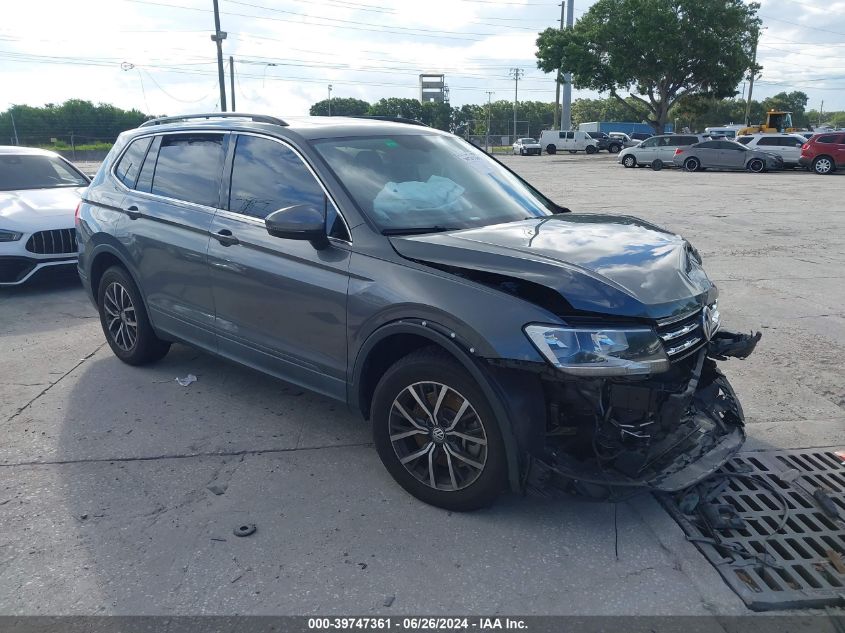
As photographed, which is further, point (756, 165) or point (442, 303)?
point (756, 165)

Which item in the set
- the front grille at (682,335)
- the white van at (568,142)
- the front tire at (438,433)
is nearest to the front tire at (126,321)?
the front tire at (438,433)

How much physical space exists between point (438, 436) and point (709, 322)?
1.50m

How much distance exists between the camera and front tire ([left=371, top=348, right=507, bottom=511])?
318cm

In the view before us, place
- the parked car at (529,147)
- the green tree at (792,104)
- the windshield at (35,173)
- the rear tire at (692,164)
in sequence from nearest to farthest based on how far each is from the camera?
the windshield at (35,173) < the rear tire at (692,164) < the parked car at (529,147) < the green tree at (792,104)

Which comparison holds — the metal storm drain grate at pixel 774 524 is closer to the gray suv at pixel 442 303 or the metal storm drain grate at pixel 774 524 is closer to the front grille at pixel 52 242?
the gray suv at pixel 442 303

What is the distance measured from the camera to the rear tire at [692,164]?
30734 mm

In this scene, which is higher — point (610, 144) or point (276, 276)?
point (610, 144)

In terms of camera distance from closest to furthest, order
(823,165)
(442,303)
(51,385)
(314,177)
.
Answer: (442,303) < (314,177) < (51,385) < (823,165)

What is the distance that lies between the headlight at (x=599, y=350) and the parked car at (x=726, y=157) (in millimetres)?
29602

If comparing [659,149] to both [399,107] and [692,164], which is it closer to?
[692,164]

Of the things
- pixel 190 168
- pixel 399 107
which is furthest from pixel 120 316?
pixel 399 107

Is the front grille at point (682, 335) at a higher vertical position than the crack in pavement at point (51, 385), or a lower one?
higher

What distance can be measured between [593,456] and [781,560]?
0.91 m

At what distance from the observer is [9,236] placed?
7.88 meters
